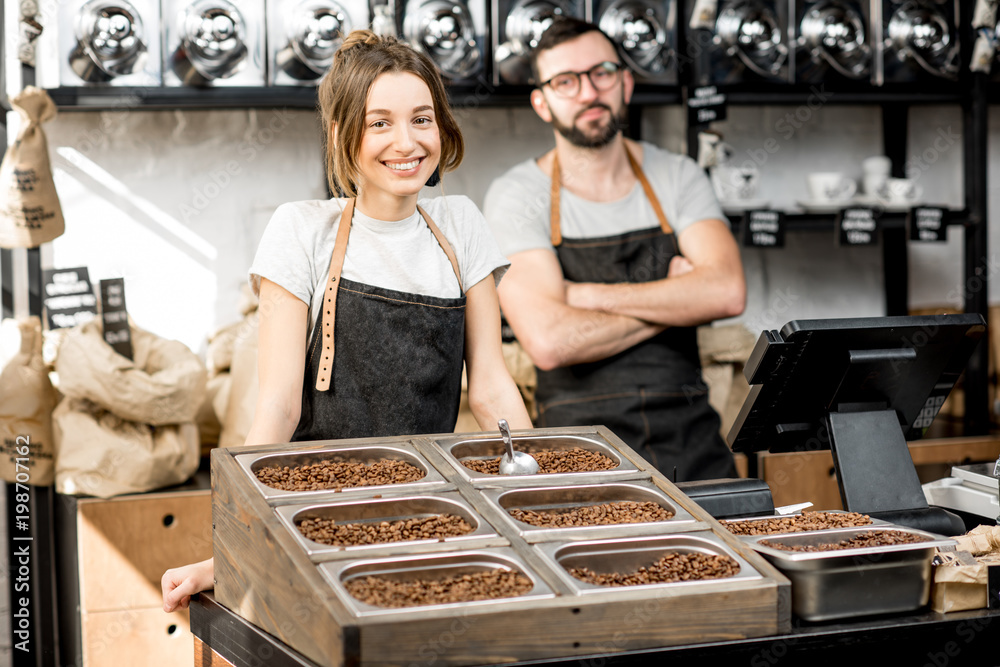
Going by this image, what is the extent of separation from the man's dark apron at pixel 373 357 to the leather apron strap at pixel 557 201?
907 millimetres

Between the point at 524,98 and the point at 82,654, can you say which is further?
the point at 524,98

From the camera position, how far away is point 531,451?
4.84 feet

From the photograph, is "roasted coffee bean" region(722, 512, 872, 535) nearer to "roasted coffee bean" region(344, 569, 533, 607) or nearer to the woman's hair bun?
"roasted coffee bean" region(344, 569, 533, 607)

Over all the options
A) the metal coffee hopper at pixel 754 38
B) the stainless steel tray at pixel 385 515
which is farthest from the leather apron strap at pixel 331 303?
the metal coffee hopper at pixel 754 38

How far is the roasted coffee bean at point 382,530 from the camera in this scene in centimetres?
116

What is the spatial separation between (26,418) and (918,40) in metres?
2.90

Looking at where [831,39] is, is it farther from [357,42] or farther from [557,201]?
[357,42]

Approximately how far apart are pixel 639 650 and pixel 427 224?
3.20 feet

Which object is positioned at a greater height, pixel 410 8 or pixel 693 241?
pixel 410 8

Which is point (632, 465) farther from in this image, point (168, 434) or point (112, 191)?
point (112, 191)

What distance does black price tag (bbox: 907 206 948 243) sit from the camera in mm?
3229

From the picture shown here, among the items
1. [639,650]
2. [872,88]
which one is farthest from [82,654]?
[872,88]

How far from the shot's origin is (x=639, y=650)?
107cm

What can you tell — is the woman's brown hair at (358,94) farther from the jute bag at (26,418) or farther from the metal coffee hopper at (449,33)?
the jute bag at (26,418)
